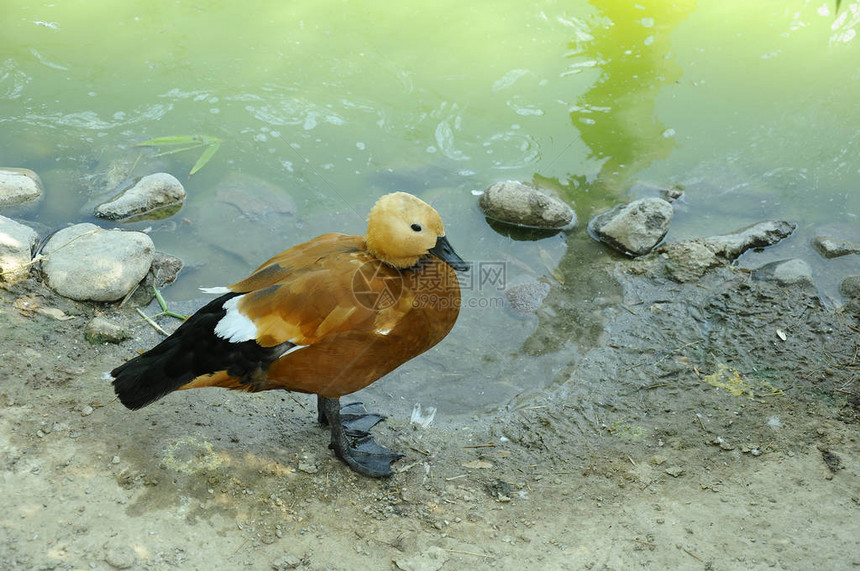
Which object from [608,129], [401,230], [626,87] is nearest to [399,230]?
[401,230]

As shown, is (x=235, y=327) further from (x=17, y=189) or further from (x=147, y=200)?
(x=17, y=189)

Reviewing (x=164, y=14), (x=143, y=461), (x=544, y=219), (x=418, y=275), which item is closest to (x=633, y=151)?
(x=544, y=219)

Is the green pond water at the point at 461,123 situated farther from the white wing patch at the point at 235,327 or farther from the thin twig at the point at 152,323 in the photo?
the white wing patch at the point at 235,327

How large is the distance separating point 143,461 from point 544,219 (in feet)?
11.4

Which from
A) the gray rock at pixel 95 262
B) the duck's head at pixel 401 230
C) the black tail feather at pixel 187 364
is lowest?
the gray rock at pixel 95 262

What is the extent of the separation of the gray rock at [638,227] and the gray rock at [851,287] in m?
1.26

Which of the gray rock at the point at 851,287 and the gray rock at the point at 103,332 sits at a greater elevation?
the gray rock at the point at 103,332

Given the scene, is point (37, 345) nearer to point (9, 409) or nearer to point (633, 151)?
point (9, 409)

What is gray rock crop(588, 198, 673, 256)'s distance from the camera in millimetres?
5043

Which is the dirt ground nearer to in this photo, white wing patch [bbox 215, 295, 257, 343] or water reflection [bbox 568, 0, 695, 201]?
white wing patch [bbox 215, 295, 257, 343]

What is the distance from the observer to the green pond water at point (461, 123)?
16.5 feet

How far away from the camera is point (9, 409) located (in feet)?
10.3

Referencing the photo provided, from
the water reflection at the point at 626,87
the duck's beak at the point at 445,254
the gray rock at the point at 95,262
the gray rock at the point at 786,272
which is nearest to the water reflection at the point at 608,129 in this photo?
the water reflection at the point at 626,87
